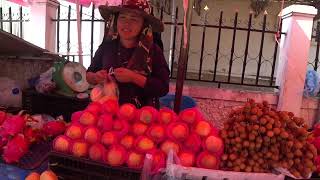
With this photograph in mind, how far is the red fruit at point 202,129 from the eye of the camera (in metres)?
1.35

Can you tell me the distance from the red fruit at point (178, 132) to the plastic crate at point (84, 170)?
8.4 inches

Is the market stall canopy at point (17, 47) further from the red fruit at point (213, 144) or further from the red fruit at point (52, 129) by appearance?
the red fruit at point (213, 144)

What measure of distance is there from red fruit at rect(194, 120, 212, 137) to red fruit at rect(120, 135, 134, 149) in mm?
277

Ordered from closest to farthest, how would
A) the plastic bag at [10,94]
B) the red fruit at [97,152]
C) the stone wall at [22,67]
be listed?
the red fruit at [97,152] < the plastic bag at [10,94] < the stone wall at [22,67]

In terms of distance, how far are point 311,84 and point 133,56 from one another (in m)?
3.70

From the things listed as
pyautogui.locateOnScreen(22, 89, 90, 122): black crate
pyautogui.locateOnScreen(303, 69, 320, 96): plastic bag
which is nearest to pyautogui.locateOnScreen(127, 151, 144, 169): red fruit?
pyautogui.locateOnScreen(22, 89, 90, 122): black crate

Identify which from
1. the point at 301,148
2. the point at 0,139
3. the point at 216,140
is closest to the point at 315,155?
the point at 301,148

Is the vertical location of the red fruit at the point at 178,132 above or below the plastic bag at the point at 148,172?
above

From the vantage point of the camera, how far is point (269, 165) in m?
1.26

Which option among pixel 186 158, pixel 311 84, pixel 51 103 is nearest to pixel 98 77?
pixel 186 158

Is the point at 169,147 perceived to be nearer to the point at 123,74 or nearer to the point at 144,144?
the point at 144,144

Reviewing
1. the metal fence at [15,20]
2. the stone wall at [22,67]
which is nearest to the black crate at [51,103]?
the stone wall at [22,67]

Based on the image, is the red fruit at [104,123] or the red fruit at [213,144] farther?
the red fruit at [104,123]

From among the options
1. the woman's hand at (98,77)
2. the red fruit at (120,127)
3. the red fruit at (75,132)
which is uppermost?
the woman's hand at (98,77)
